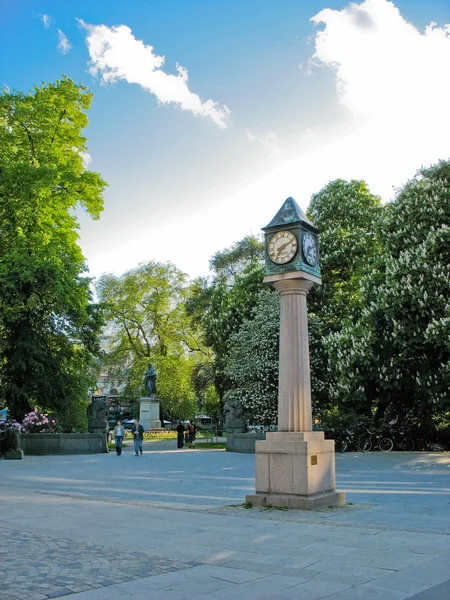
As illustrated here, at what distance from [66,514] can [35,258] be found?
19.6 m

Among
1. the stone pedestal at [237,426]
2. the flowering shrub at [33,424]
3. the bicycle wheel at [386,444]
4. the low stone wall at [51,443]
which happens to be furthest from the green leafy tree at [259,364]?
the flowering shrub at [33,424]

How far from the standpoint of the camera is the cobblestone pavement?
514 centimetres

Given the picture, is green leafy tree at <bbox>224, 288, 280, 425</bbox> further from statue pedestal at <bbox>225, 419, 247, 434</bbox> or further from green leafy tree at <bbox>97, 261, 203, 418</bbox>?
green leafy tree at <bbox>97, 261, 203, 418</bbox>

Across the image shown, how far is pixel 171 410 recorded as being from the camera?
59.4m

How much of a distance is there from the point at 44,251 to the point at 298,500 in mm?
21594

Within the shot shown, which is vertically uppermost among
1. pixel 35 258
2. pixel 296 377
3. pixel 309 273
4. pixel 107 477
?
pixel 35 258

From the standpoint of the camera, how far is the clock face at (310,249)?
11.1 m

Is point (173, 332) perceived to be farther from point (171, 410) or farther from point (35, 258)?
point (35, 258)

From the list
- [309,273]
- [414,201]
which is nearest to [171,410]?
[414,201]

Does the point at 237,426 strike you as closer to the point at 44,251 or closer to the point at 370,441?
the point at 370,441

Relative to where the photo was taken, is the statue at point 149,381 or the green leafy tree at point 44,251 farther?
the statue at point 149,381

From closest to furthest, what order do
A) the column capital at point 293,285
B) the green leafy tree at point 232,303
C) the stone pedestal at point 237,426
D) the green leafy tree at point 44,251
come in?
the column capital at point 293,285, the green leafy tree at point 44,251, the stone pedestal at point 237,426, the green leafy tree at point 232,303

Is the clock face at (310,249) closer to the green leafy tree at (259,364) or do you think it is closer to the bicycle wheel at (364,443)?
the bicycle wheel at (364,443)

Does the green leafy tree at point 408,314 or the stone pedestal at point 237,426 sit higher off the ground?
the green leafy tree at point 408,314
